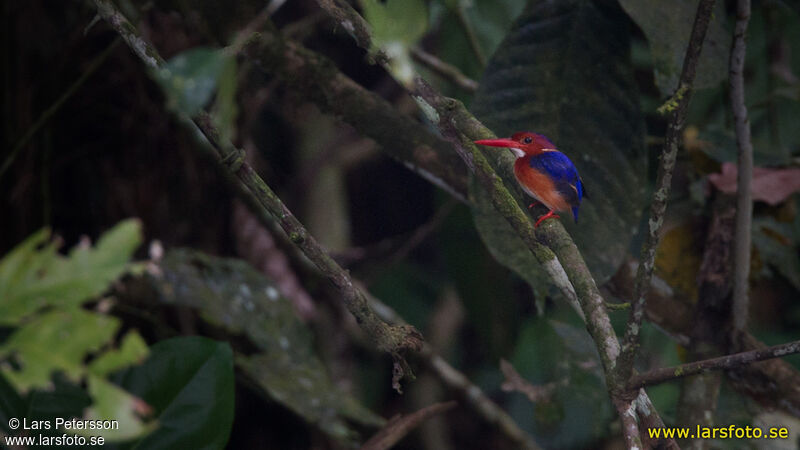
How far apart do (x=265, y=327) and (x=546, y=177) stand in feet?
2.80

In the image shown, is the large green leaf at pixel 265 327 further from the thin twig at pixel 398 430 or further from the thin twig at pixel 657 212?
the thin twig at pixel 657 212

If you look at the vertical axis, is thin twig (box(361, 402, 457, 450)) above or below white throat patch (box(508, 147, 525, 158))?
below

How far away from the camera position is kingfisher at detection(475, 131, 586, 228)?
765 mm

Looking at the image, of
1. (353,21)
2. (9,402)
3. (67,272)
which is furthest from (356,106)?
(67,272)

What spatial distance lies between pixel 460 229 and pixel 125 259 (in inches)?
55.4

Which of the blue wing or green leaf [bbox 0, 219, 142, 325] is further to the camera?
the blue wing

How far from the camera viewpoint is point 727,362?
0.60 m

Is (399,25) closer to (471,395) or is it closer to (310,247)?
(310,247)

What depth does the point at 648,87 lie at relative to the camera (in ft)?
6.18

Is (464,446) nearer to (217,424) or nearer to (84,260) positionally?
(217,424)

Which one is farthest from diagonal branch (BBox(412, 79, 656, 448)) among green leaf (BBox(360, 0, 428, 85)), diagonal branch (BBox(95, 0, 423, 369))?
green leaf (BBox(360, 0, 428, 85))

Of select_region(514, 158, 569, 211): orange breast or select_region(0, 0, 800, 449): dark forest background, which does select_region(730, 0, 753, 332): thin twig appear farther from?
select_region(514, 158, 569, 211): orange breast

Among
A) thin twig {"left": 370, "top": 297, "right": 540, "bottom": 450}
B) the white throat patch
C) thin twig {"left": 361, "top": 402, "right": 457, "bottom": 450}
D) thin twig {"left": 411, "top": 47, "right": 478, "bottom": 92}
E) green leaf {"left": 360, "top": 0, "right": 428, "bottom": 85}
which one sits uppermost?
green leaf {"left": 360, "top": 0, "right": 428, "bottom": 85}

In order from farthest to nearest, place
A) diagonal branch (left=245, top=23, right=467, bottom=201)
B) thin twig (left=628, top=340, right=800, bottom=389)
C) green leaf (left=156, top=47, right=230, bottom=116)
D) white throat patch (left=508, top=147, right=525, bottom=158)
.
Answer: diagonal branch (left=245, top=23, right=467, bottom=201) < white throat patch (left=508, top=147, right=525, bottom=158) < thin twig (left=628, top=340, right=800, bottom=389) < green leaf (left=156, top=47, right=230, bottom=116)
